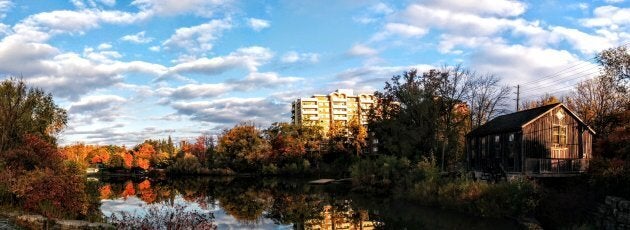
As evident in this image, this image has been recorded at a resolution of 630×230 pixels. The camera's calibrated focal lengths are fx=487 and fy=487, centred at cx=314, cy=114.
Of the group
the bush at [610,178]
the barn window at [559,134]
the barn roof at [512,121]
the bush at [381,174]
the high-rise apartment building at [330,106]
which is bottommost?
the bush at [381,174]

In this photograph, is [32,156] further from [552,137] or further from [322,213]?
[552,137]

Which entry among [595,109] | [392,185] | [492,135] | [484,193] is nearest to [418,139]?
[392,185]

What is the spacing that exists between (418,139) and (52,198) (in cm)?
3833

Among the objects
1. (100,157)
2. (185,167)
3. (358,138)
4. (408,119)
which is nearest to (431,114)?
(408,119)

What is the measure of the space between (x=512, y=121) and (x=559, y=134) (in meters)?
3.53

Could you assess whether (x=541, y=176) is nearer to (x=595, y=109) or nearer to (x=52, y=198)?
(x=595, y=109)

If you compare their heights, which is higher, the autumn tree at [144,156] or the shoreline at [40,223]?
the shoreline at [40,223]

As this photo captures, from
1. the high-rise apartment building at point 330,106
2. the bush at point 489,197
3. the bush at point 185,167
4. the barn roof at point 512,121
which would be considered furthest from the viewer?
the high-rise apartment building at point 330,106

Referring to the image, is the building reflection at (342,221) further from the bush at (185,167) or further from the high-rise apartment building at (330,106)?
the high-rise apartment building at (330,106)

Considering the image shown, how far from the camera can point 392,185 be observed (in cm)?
4453

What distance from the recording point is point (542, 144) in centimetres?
3600

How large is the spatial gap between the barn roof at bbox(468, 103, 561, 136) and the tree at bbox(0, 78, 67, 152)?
1339 inches

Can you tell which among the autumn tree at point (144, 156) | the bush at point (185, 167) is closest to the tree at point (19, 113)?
the bush at point (185, 167)

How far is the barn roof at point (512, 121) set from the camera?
119 ft
